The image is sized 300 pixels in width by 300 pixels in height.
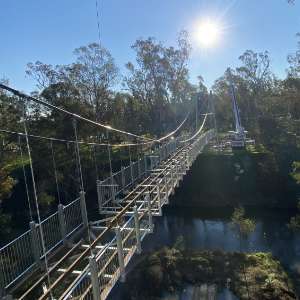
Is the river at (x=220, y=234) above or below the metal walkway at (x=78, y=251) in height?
below

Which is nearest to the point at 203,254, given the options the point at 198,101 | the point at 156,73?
the point at 156,73

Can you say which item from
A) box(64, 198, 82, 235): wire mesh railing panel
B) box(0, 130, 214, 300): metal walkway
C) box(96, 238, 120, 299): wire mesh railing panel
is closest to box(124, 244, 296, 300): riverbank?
box(0, 130, 214, 300): metal walkway

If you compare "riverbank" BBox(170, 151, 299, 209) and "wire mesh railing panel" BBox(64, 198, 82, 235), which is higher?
"wire mesh railing panel" BBox(64, 198, 82, 235)

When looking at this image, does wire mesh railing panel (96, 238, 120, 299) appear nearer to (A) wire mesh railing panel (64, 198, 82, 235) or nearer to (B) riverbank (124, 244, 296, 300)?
(A) wire mesh railing panel (64, 198, 82, 235)

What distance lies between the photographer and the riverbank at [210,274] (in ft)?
35.7

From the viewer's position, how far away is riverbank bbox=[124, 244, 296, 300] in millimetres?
10870

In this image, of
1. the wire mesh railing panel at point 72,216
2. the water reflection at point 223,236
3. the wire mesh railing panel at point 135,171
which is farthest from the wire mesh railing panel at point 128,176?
the water reflection at point 223,236

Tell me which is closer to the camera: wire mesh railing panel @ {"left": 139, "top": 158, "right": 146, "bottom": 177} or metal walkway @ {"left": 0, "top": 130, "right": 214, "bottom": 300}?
metal walkway @ {"left": 0, "top": 130, "right": 214, "bottom": 300}

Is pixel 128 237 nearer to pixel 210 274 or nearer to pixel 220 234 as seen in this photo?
pixel 210 274

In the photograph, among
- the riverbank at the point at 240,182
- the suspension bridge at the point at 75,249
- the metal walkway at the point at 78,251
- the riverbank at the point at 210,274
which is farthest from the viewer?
the riverbank at the point at 240,182

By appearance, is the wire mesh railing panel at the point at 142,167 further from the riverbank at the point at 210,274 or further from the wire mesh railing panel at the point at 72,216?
the wire mesh railing panel at the point at 72,216

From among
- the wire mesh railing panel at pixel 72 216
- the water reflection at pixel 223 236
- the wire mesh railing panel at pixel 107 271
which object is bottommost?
the water reflection at pixel 223 236

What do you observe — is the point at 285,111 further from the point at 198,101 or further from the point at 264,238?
the point at 264,238

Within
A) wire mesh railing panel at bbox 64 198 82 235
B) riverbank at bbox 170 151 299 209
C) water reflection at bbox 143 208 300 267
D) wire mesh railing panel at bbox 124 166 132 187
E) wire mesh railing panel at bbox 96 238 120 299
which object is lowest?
water reflection at bbox 143 208 300 267
